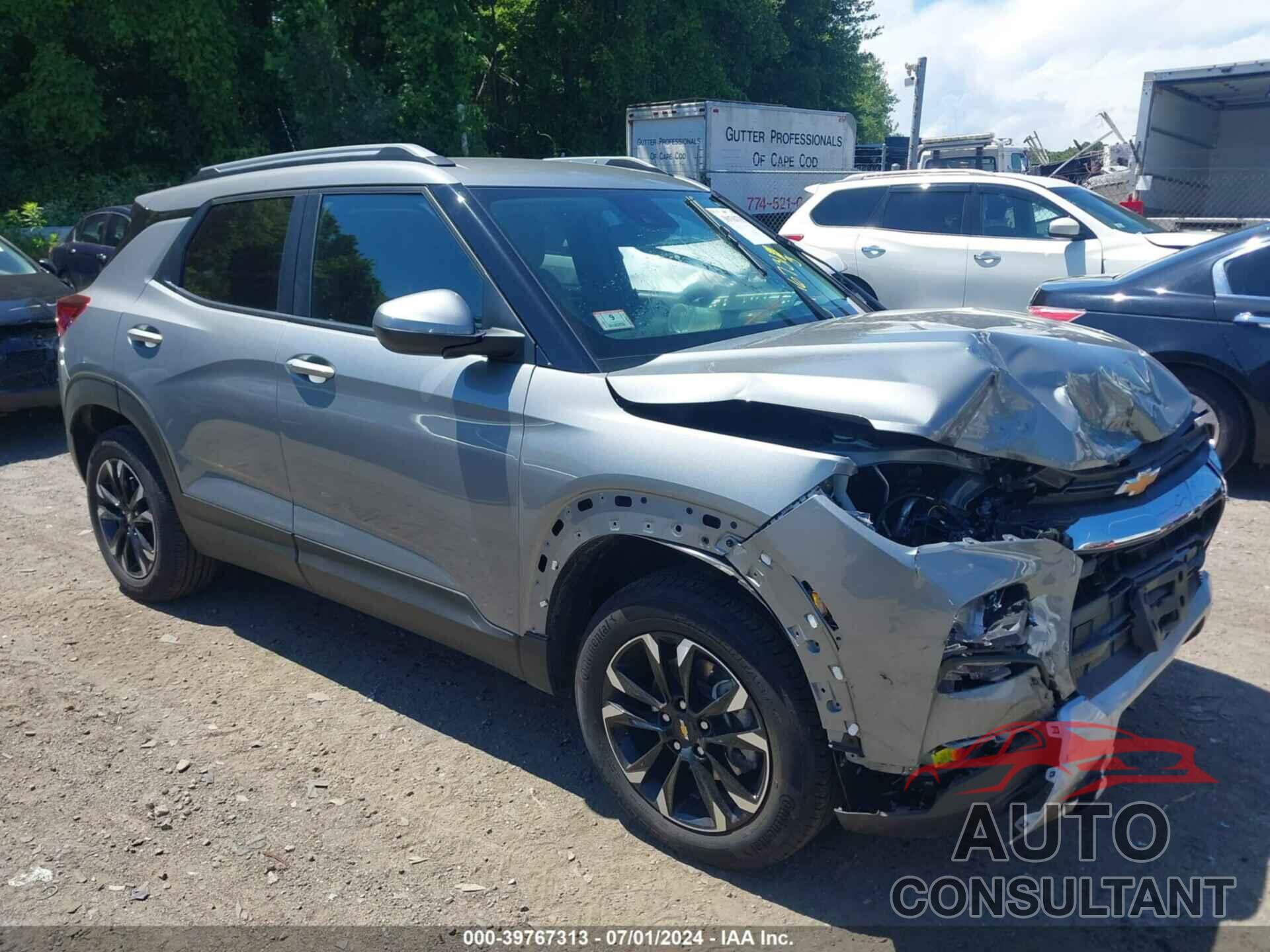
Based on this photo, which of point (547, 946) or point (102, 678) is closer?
point (547, 946)

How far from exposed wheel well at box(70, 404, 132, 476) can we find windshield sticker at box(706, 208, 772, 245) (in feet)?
9.04

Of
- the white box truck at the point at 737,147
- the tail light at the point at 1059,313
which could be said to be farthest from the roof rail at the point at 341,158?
the white box truck at the point at 737,147

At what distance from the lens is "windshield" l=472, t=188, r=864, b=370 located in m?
3.35

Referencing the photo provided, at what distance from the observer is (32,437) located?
8289 millimetres

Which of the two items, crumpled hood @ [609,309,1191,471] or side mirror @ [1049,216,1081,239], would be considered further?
side mirror @ [1049,216,1081,239]

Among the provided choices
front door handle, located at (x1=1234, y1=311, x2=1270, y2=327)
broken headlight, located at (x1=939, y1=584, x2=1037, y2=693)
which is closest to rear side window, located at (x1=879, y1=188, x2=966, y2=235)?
front door handle, located at (x1=1234, y1=311, x2=1270, y2=327)

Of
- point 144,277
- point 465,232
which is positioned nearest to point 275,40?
point 144,277

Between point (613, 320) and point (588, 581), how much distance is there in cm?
85

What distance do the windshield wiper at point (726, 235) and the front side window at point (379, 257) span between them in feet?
3.74

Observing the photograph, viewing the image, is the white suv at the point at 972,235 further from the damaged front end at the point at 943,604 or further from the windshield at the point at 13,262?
the windshield at the point at 13,262

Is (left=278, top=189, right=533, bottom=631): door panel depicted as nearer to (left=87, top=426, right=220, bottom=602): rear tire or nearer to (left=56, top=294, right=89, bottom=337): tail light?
(left=87, top=426, right=220, bottom=602): rear tire

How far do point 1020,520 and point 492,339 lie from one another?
62.3 inches

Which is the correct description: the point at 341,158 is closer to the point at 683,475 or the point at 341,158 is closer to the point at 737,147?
the point at 683,475

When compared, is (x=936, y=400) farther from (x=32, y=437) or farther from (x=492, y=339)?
(x=32, y=437)
